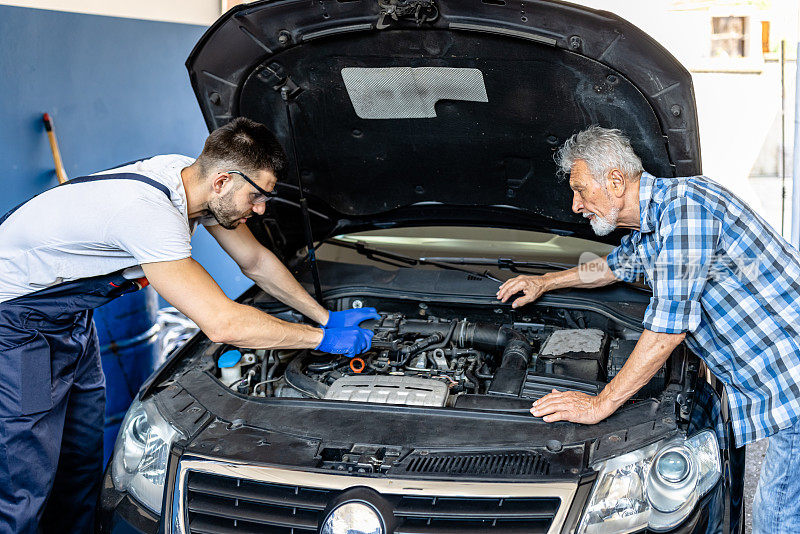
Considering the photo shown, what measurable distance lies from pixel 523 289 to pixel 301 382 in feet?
2.79

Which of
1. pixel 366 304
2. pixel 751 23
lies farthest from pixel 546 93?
pixel 751 23

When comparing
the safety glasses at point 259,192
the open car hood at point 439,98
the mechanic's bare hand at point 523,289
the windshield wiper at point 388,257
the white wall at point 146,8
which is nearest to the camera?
the open car hood at point 439,98

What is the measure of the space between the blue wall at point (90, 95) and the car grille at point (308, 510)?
236cm

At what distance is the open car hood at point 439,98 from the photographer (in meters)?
2.12

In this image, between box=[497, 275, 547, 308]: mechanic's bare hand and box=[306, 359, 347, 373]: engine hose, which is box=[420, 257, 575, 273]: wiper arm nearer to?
box=[497, 275, 547, 308]: mechanic's bare hand

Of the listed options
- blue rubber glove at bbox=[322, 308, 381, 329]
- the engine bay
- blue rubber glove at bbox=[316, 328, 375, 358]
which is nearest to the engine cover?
the engine bay

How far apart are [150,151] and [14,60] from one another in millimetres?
1046

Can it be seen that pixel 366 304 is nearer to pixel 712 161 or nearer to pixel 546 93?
pixel 546 93

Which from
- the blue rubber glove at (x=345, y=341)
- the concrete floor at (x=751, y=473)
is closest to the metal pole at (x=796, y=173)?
the concrete floor at (x=751, y=473)

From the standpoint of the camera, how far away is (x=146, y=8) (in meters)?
4.57

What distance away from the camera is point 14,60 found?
3611 millimetres

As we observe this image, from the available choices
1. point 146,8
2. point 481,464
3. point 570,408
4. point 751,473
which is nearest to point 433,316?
point 570,408

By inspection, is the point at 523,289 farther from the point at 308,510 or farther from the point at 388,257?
the point at 308,510

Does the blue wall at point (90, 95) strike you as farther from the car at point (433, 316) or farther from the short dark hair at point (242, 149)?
the short dark hair at point (242, 149)
